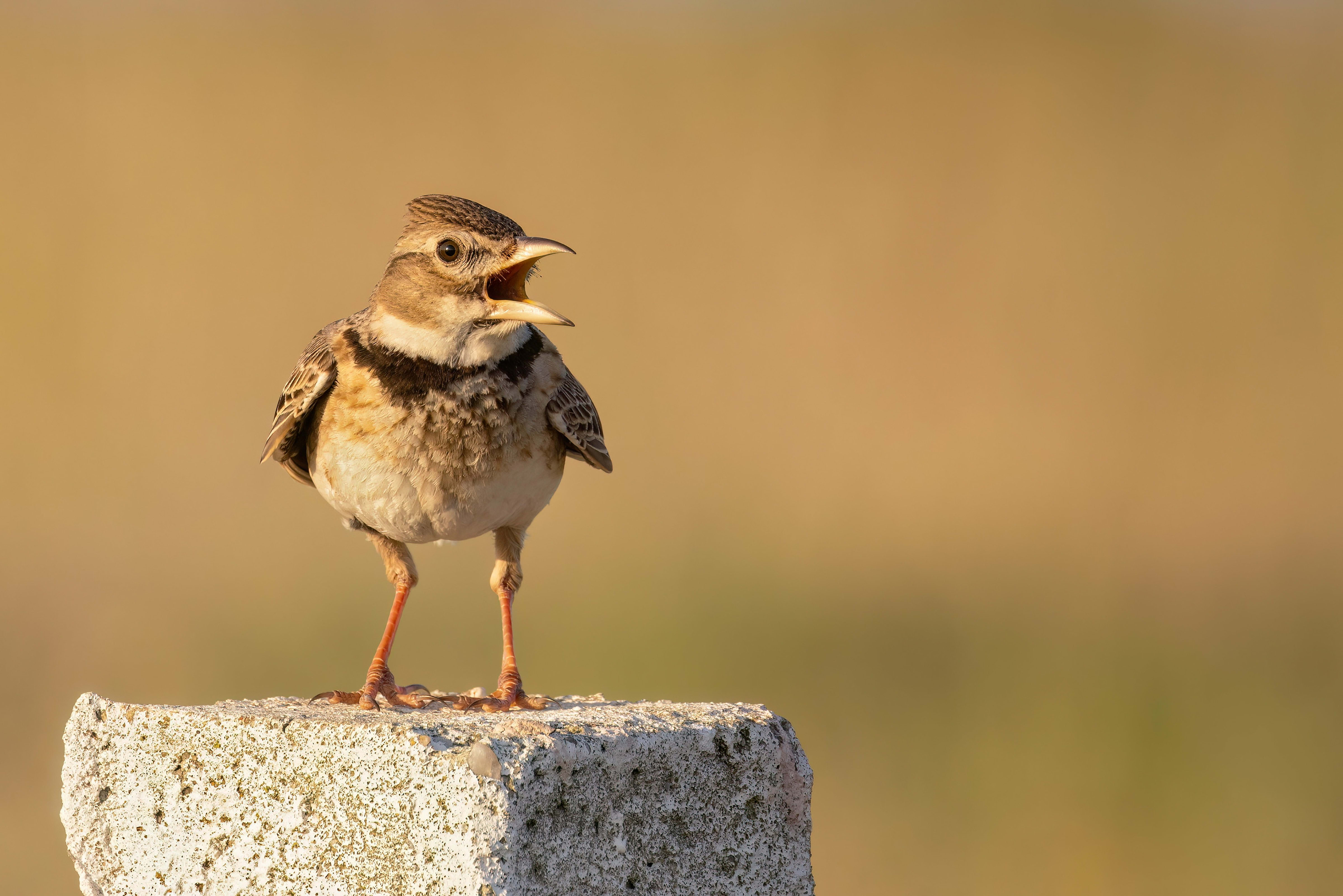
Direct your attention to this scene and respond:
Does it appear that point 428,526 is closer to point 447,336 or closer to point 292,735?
Answer: point 447,336

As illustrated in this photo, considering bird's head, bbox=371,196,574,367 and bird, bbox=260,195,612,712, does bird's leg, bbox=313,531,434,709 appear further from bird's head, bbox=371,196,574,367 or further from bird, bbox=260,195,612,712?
bird's head, bbox=371,196,574,367

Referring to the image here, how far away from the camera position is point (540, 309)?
14.4 feet

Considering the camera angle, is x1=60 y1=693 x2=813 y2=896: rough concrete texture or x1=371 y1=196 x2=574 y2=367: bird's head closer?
x1=60 y1=693 x2=813 y2=896: rough concrete texture

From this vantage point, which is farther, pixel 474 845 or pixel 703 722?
pixel 703 722

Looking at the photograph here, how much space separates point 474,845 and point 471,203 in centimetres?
254

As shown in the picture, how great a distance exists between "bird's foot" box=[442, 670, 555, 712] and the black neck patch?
3.43ft

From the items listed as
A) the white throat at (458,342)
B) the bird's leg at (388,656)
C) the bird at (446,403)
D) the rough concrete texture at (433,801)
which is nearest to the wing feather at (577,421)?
the bird at (446,403)

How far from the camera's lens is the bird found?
4.56 m

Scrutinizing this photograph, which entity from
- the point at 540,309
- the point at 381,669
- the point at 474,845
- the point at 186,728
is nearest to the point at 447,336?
the point at 540,309

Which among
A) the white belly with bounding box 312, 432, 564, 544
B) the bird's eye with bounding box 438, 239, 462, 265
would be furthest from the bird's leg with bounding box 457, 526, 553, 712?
the bird's eye with bounding box 438, 239, 462, 265

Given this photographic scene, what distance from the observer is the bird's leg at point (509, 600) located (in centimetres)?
446

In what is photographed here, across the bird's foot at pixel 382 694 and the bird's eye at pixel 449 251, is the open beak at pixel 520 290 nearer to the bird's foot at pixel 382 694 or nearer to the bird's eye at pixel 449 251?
the bird's eye at pixel 449 251

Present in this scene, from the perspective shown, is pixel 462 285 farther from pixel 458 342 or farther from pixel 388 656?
pixel 388 656

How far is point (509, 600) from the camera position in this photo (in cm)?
505
